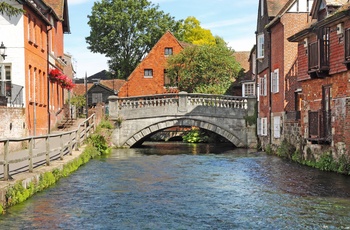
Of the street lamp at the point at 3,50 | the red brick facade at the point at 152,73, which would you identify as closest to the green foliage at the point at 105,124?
the street lamp at the point at 3,50

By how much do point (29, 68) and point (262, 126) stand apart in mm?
15198

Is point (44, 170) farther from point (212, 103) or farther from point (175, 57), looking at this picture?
point (175, 57)

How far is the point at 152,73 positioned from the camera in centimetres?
5406

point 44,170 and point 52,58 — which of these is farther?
point 52,58

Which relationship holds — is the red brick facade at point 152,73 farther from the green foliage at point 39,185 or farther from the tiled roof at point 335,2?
the tiled roof at point 335,2

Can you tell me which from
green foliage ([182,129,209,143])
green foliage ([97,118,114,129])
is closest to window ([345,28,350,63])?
green foliage ([97,118,114,129])

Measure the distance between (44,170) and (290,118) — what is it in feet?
53.3

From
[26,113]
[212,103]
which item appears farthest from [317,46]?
[212,103]

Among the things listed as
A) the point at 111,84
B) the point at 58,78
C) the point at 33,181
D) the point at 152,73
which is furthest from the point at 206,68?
the point at 33,181

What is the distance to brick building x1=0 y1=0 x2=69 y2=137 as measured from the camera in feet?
86.0

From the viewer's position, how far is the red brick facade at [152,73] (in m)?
53.9

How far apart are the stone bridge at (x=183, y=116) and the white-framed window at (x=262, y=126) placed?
935mm

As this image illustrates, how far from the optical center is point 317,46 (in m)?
22.5

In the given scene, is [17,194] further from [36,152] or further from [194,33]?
[194,33]
